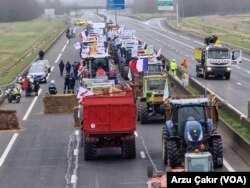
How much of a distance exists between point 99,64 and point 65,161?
27212 mm

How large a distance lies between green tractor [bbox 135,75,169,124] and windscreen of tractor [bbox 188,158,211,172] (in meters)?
18.2

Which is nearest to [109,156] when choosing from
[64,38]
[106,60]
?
[106,60]

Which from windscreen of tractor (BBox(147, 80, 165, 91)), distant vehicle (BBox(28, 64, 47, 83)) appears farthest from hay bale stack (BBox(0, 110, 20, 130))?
distant vehicle (BBox(28, 64, 47, 83))

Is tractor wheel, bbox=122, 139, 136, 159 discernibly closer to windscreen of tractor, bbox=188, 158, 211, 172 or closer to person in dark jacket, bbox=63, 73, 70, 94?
windscreen of tractor, bbox=188, 158, 211, 172

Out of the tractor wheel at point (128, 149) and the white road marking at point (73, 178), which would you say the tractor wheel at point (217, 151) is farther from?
the white road marking at point (73, 178)

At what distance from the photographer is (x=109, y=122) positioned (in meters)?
27.3

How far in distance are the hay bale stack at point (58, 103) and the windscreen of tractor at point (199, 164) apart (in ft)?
86.1

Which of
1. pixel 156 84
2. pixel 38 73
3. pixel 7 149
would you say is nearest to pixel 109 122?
pixel 7 149

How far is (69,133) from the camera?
3550 cm

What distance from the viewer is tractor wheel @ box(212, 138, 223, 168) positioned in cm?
2428

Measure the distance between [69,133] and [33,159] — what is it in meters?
6.61

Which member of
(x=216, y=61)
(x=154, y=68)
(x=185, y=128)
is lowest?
(x=216, y=61)

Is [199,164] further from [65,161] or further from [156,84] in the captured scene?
[156,84]

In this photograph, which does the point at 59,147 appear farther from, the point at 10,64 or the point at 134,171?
the point at 10,64
